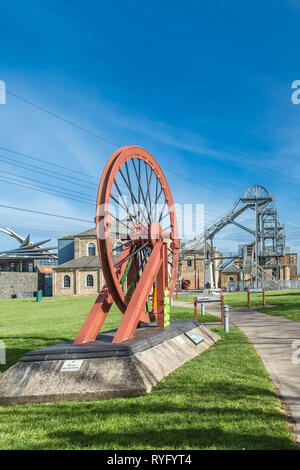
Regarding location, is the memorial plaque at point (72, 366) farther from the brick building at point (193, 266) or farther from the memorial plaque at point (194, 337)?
the brick building at point (193, 266)

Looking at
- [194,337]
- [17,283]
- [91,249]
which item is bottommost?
[17,283]

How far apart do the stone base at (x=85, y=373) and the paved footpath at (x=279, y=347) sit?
194cm

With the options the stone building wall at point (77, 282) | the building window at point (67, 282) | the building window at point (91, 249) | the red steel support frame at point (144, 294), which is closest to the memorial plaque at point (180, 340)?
the red steel support frame at point (144, 294)

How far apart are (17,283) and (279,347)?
155ft

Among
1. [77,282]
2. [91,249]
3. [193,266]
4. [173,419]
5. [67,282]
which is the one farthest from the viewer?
[193,266]

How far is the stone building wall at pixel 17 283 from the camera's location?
4953 centimetres

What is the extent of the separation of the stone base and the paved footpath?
1.94 metres

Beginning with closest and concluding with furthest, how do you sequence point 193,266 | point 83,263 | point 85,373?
A: point 85,373 → point 83,263 → point 193,266

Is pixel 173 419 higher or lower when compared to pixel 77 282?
higher

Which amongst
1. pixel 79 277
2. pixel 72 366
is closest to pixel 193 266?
pixel 79 277

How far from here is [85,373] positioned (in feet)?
19.8

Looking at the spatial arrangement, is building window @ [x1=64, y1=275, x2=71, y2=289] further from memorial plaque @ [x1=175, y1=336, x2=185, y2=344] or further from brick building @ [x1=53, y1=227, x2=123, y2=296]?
memorial plaque @ [x1=175, y1=336, x2=185, y2=344]

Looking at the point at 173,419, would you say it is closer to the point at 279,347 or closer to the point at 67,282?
the point at 279,347

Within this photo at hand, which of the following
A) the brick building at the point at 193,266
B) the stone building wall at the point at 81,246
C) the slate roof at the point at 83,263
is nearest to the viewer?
the slate roof at the point at 83,263
